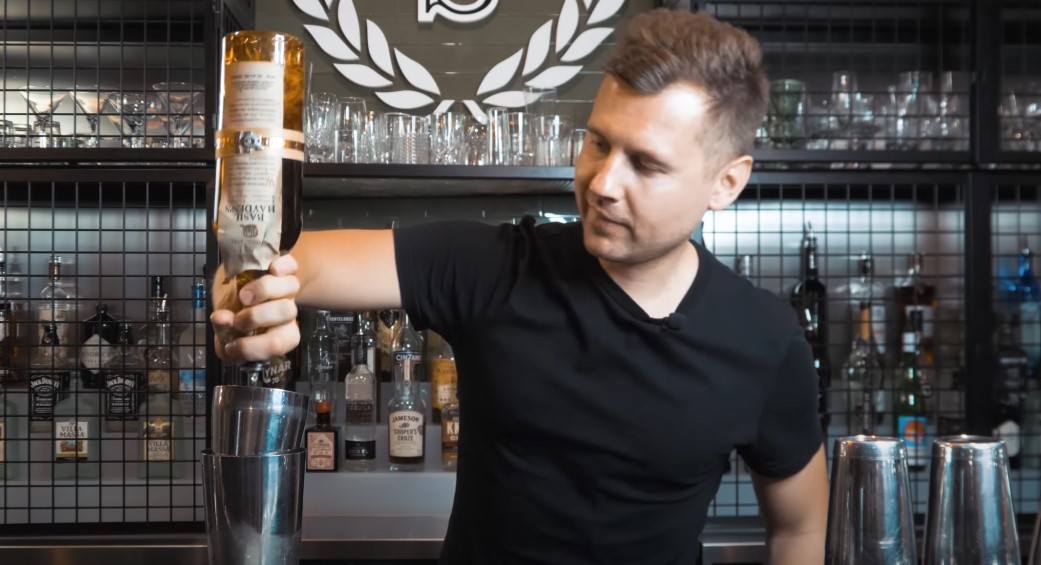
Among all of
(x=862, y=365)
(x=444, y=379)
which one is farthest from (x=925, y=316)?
(x=444, y=379)

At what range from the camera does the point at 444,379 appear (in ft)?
7.27

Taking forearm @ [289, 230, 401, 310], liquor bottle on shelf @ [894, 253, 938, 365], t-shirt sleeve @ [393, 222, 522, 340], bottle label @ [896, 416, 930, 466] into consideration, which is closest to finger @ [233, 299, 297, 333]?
forearm @ [289, 230, 401, 310]

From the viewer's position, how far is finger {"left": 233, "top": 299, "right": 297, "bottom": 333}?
0.87 m

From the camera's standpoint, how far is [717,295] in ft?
4.31

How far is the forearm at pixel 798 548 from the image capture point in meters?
1.34

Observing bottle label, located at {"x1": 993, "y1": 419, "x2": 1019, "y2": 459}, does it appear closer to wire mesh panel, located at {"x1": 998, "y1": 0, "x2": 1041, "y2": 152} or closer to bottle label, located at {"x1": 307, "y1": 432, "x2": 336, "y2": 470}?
wire mesh panel, located at {"x1": 998, "y1": 0, "x2": 1041, "y2": 152}

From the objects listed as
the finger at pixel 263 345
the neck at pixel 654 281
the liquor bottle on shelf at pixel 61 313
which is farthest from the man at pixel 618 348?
the liquor bottle on shelf at pixel 61 313

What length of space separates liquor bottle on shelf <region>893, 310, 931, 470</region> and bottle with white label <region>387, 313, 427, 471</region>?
102 centimetres

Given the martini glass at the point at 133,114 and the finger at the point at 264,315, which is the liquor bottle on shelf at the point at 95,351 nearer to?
the martini glass at the point at 133,114

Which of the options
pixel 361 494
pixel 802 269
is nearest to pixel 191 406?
pixel 361 494

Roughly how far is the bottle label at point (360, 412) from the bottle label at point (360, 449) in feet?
0.17

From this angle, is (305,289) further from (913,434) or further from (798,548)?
(913,434)

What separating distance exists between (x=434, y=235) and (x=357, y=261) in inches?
5.3

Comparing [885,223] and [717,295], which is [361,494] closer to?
[717,295]
